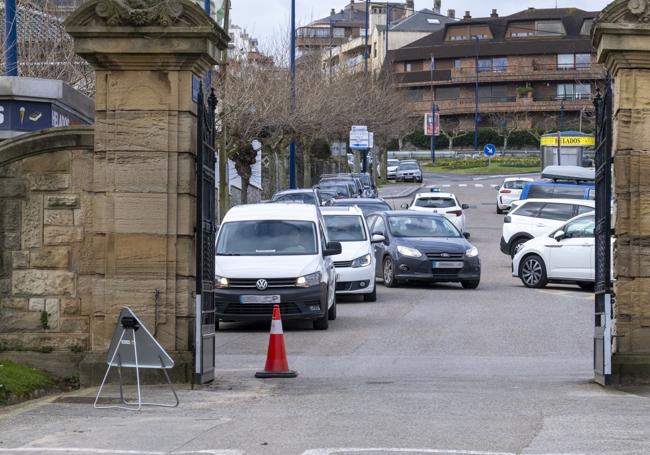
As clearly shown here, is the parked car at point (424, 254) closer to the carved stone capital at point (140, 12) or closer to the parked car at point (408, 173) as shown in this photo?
the carved stone capital at point (140, 12)

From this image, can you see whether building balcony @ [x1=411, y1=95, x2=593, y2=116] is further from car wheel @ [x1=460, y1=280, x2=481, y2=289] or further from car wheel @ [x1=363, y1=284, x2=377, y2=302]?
car wheel @ [x1=363, y1=284, x2=377, y2=302]

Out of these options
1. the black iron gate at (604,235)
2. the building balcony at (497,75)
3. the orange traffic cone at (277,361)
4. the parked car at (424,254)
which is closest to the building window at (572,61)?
the building balcony at (497,75)

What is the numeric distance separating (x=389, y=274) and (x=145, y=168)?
15396 mm

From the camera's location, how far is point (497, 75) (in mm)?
113375

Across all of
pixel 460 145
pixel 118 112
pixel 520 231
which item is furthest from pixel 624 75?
pixel 460 145

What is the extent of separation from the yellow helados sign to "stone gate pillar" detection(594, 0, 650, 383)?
55.2 meters

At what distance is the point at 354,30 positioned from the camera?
526 ft

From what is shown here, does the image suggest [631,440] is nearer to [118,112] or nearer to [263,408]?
[263,408]

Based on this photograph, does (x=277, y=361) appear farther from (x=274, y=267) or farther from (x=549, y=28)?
(x=549, y=28)

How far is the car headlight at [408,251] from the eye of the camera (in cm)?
2634

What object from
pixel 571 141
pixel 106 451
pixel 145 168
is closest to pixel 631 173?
pixel 145 168

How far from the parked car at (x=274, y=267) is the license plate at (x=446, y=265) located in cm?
626

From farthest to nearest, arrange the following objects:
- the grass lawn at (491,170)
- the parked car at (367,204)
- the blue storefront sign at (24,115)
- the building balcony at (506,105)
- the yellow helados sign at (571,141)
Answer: the building balcony at (506,105)
the grass lawn at (491,170)
the yellow helados sign at (571,141)
the parked car at (367,204)
the blue storefront sign at (24,115)

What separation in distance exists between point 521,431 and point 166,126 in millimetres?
4727
